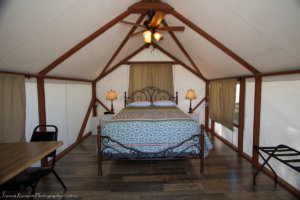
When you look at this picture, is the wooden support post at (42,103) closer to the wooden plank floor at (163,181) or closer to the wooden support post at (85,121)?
the wooden plank floor at (163,181)

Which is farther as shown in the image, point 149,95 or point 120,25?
point 149,95

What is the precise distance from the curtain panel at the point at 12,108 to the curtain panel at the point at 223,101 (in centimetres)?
413

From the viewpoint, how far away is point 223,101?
380cm

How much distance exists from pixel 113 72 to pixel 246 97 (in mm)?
4032

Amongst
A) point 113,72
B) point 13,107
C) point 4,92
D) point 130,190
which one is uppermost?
point 113,72

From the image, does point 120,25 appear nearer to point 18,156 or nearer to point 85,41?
point 85,41

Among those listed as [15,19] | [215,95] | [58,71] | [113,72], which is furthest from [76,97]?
[215,95]

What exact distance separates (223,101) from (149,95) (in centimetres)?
234

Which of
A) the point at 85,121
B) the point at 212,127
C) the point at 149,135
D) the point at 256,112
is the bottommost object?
the point at 212,127

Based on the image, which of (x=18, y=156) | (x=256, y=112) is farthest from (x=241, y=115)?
(x=18, y=156)

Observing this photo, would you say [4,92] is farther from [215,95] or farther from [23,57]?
[215,95]

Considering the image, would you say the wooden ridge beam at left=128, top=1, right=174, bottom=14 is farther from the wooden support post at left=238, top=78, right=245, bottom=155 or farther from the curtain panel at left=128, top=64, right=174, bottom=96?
the curtain panel at left=128, top=64, right=174, bottom=96

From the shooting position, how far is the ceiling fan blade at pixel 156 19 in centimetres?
202

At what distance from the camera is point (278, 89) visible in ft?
7.63
